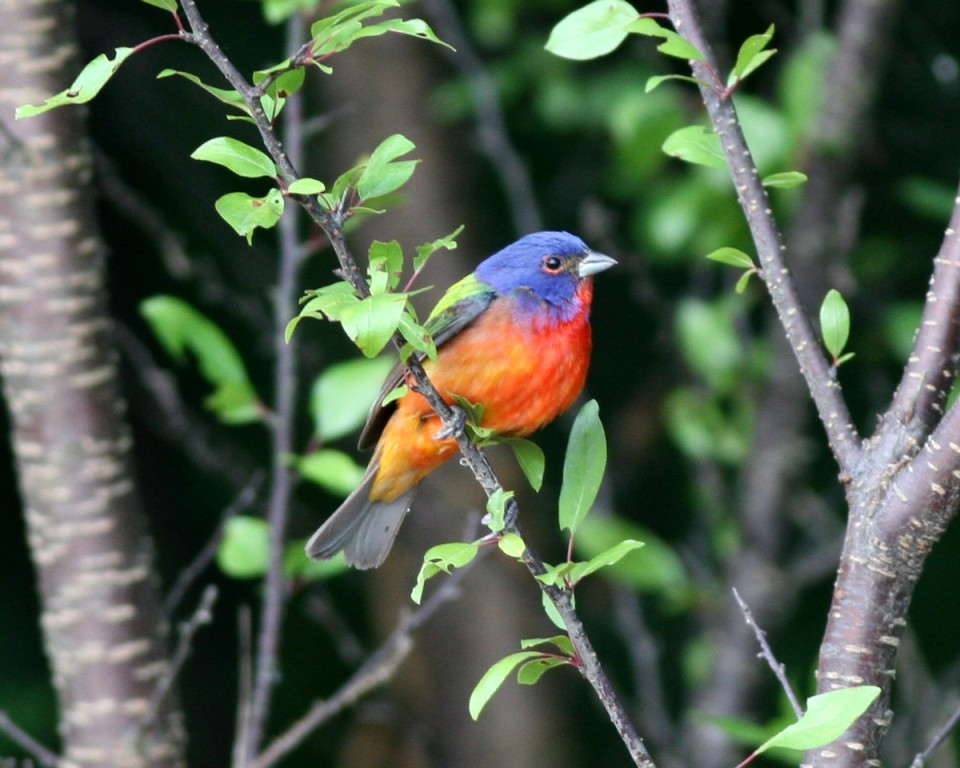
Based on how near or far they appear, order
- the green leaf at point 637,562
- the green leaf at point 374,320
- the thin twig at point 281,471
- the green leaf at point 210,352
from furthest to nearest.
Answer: the green leaf at point 637,562 < the green leaf at point 210,352 < the thin twig at point 281,471 < the green leaf at point 374,320

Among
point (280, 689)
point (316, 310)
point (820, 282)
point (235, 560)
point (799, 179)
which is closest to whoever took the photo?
point (316, 310)

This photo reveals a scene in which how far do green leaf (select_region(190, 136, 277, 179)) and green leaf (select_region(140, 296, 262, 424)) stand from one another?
1.45 m

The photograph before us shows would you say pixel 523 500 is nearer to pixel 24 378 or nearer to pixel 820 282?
pixel 820 282

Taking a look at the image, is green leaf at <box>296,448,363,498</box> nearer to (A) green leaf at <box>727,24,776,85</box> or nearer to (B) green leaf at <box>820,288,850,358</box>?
(B) green leaf at <box>820,288,850,358</box>

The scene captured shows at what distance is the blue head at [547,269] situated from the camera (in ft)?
9.93

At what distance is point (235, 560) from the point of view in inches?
120

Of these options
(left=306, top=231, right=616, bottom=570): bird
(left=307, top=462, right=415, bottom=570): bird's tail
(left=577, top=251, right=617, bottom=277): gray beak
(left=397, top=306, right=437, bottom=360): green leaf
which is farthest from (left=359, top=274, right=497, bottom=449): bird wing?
(left=397, top=306, right=437, bottom=360): green leaf

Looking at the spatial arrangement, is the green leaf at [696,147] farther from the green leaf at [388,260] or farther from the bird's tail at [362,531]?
the bird's tail at [362,531]

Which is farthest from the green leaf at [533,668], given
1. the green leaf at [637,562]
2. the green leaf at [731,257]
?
the green leaf at [637,562]

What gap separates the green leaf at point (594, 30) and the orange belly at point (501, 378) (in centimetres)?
108

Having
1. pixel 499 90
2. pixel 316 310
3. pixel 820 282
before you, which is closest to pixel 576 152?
pixel 499 90

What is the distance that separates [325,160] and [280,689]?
7.45 ft

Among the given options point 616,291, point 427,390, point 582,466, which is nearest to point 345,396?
point 582,466

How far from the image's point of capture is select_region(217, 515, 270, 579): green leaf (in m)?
3.04
